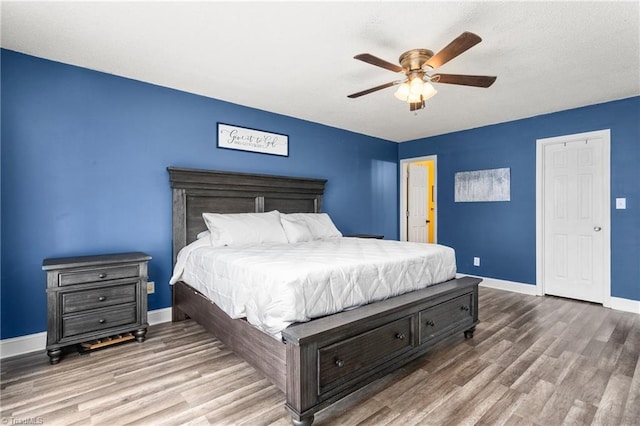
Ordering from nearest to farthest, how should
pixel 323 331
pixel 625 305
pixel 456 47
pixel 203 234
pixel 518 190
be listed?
pixel 323 331
pixel 456 47
pixel 203 234
pixel 625 305
pixel 518 190

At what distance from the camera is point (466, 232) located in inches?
201

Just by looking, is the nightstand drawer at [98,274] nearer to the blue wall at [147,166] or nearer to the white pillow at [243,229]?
the blue wall at [147,166]

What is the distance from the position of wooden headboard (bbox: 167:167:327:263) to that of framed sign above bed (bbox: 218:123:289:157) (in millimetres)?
377

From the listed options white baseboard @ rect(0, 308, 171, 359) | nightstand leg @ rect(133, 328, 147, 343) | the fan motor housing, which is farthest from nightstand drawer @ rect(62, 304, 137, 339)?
the fan motor housing

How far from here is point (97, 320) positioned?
8.36 ft

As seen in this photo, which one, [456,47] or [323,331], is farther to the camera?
[456,47]

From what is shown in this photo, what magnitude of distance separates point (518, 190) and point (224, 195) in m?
4.01

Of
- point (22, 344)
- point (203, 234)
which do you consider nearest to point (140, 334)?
point (22, 344)

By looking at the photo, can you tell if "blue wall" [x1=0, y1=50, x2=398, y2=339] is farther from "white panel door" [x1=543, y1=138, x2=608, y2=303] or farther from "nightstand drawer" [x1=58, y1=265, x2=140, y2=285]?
"white panel door" [x1=543, y1=138, x2=608, y2=303]

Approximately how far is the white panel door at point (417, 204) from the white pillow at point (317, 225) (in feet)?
7.95

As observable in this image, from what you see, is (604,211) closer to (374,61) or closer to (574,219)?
(574,219)

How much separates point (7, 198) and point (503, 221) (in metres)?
5.62

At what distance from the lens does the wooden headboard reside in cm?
332

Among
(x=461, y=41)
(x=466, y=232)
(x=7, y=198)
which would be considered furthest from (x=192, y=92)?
(x=466, y=232)
